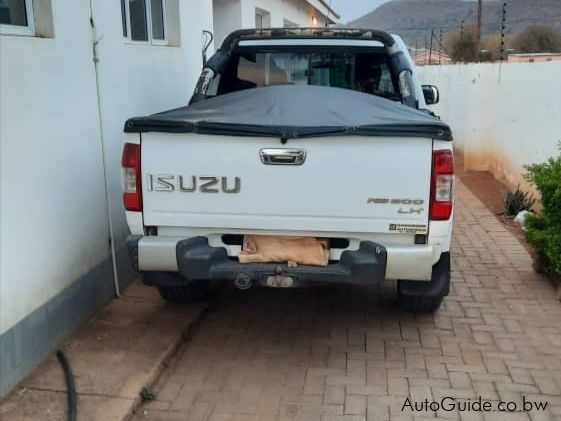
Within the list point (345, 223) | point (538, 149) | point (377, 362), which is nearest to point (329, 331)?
point (377, 362)

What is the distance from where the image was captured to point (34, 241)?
3.82 meters

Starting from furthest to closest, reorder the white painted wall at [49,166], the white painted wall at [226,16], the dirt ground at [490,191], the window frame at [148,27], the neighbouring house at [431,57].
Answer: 1. the neighbouring house at [431,57]
2. the white painted wall at [226,16]
3. the dirt ground at [490,191]
4. the window frame at [148,27]
5. the white painted wall at [49,166]

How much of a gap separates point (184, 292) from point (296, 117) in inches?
68.0

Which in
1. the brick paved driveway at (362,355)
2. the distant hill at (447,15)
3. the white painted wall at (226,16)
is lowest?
the brick paved driveway at (362,355)

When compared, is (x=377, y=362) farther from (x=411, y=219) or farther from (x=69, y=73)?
(x=69, y=73)

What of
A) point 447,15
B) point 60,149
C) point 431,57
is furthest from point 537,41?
point 60,149

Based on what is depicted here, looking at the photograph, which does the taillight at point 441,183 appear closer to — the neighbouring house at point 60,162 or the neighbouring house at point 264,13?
the neighbouring house at point 60,162

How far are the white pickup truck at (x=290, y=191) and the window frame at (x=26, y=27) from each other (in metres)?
0.88

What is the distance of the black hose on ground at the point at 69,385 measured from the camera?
11.1 ft

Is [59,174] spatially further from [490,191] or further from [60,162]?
[490,191]

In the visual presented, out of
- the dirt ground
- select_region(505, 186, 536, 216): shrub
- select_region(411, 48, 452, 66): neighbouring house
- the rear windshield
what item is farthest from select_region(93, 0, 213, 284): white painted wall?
select_region(411, 48, 452, 66): neighbouring house

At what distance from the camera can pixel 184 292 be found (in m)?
4.80

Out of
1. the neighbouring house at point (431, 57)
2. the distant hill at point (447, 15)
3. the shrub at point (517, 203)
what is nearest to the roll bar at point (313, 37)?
the shrub at point (517, 203)

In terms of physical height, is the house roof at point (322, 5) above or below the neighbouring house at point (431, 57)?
above
